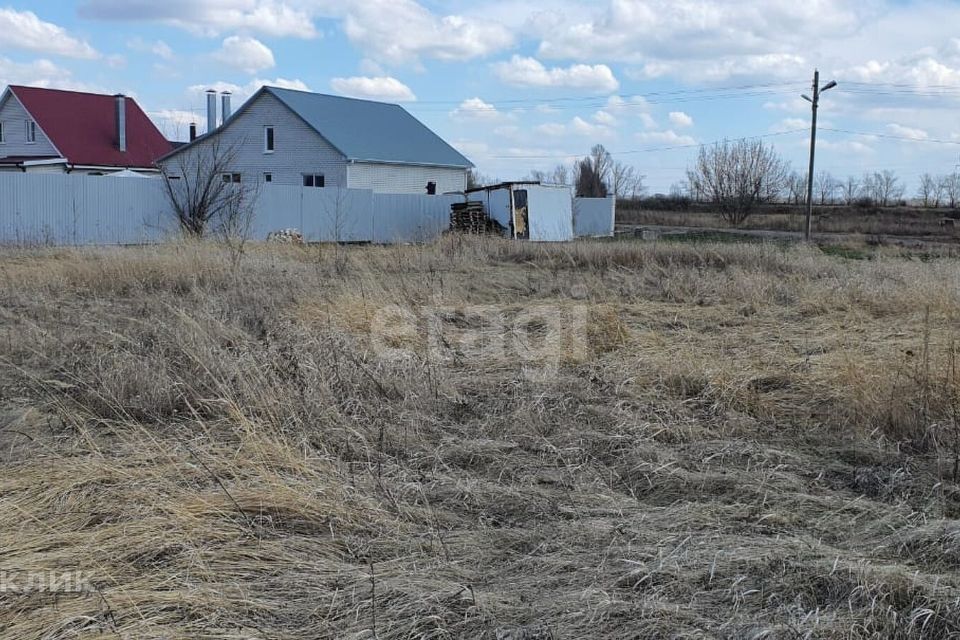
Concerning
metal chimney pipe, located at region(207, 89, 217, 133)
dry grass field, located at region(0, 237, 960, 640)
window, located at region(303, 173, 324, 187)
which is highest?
metal chimney pipe, located at region(207, 89, 217, 133)

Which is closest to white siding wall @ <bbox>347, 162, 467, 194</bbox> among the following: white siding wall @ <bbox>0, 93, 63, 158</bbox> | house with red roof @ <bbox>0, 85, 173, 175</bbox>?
house with red roof @ <bbox>0, 85, 173, 175</bbox>

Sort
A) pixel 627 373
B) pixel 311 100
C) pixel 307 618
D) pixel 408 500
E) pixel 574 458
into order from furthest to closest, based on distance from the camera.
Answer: pixel 311 100 < pixel 627 373 < pixel 574 458 < pixel 408 500 < pixel 307 618

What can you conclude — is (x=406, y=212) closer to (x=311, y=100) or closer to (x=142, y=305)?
(x=311, y=100)

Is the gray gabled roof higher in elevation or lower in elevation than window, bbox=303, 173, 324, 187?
higher

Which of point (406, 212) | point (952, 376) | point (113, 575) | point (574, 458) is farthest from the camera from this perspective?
point (406, 212)

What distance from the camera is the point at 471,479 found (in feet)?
12.3

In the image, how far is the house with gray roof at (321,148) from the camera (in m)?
30.1

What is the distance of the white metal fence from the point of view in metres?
18.3

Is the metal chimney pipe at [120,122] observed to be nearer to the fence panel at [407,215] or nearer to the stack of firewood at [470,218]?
the fence panel at [407,215]

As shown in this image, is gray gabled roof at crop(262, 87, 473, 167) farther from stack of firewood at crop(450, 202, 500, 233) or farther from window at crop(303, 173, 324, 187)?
stack of firewood at crop(450, 202, 500, 233)

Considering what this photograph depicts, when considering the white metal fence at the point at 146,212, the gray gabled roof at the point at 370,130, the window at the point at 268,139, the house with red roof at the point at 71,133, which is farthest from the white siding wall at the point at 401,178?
the house with red roof at the point at 71,133

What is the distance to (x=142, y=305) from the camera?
8.53 meters

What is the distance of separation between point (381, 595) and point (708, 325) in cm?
610

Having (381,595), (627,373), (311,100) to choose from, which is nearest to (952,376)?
(627,373)
